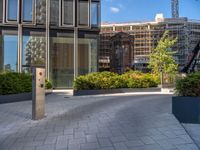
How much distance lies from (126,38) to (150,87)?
28.0 metres

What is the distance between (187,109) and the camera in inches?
275

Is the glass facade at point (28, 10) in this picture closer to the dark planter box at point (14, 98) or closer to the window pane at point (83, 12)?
the window pane at point (83, 12)

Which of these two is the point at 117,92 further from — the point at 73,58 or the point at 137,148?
the point at 137,148

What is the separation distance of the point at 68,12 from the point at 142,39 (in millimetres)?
62981

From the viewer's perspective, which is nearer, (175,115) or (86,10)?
(175,115)

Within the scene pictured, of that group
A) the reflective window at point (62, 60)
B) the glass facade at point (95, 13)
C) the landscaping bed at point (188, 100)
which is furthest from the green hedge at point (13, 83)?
the glass facade at point (95, 13)

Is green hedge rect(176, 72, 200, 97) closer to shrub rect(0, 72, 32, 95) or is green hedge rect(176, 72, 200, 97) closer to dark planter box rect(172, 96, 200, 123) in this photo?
dark planter box rect(172, 96, 200, 123)

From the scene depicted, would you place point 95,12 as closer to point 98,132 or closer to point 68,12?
point 68,12

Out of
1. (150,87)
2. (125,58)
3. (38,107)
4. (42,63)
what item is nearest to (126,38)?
(125,58)

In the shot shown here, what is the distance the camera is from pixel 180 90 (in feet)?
24.1

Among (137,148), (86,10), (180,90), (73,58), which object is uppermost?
(86,10)

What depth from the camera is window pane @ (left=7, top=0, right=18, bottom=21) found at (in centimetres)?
2373

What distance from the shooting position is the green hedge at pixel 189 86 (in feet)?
23.1

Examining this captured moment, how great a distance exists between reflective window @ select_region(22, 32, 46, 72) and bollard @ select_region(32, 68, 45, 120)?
15909 millimetres
